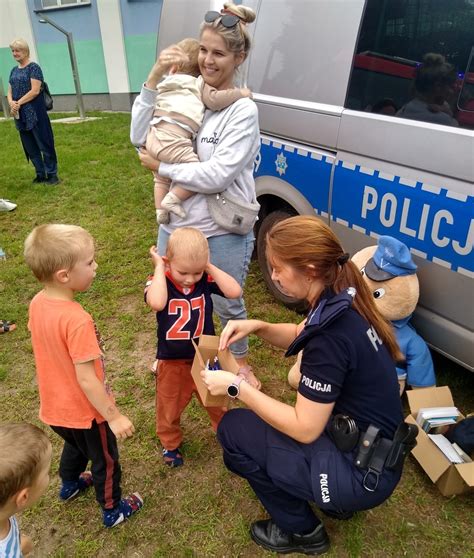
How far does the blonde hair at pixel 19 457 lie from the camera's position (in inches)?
50.1

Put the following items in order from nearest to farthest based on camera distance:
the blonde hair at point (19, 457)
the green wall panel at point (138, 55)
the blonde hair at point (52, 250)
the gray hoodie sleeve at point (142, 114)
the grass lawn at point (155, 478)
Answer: the blonde hair at point (19, 457)
the blonde hair at point (52, 250)
the grass lawn at point (155, 478)
the gray hoodie sleeve at point (142, 114)
the green wall panel at point (138, 55)

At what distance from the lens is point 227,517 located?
82.8 inches

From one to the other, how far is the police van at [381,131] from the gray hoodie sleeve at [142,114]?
45cm

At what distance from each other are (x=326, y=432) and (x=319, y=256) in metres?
0.67

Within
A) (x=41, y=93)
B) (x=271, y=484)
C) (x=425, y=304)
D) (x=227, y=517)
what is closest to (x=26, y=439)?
(x=271, y=484)

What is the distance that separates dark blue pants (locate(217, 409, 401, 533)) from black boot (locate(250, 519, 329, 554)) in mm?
42

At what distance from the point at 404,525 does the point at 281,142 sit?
2230 millimetres

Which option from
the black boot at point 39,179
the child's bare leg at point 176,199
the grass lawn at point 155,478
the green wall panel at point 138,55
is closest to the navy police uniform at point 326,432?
the grass lawn at point 155,478

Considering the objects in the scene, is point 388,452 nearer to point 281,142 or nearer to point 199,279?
point 199,279

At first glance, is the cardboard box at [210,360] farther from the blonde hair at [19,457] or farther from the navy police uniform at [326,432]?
the blonde hair at [19,457]

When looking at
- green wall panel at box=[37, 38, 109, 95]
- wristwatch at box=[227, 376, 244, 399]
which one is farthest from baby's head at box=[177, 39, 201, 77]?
green wall panel at box=[37, 38, 109, 95]

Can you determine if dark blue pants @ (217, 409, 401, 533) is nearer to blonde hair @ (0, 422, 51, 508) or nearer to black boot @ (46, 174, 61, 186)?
blonde hair @ (0, 422, 51, 508)

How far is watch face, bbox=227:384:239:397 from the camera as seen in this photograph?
1.72 m

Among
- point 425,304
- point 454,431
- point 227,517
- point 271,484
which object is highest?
point 425,304
